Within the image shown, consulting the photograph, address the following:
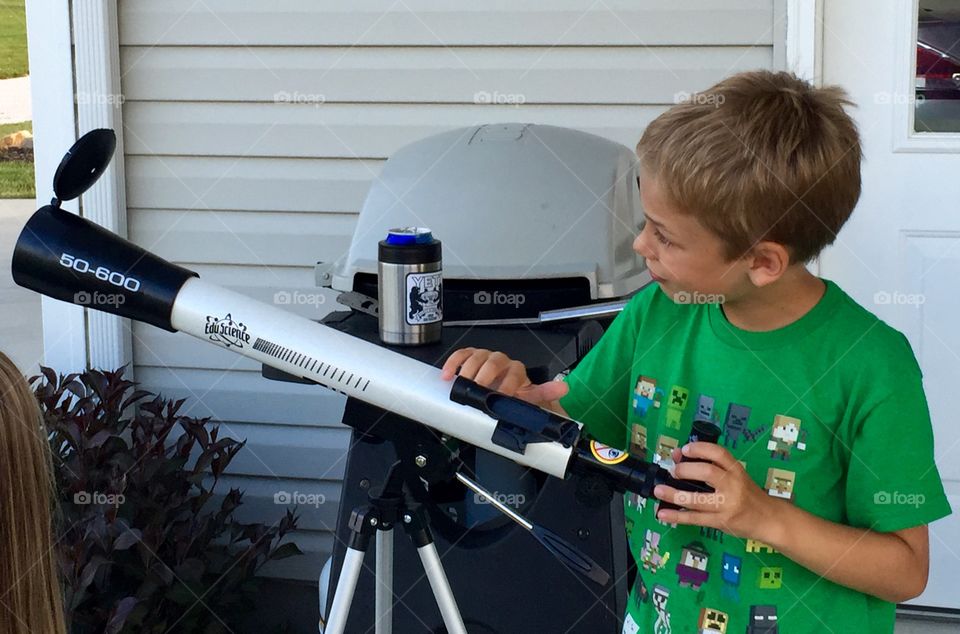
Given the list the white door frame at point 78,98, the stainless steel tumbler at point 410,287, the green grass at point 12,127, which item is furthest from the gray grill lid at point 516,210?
the green grass at point 12,127

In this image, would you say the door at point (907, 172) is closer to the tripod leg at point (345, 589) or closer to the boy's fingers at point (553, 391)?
the boy's fingers at point (553, 391)

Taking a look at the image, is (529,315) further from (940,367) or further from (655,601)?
(940,367)

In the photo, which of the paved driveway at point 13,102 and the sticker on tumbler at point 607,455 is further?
the paved driveway at point 13,102

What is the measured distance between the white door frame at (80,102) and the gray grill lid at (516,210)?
1.50 metres

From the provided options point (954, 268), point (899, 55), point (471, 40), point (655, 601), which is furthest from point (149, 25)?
point (655, 601)

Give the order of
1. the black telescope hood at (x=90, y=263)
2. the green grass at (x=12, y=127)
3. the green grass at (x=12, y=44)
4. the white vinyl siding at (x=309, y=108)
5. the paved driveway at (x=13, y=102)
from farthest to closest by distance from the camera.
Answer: the green grass at (x=12, y=44), the paved driveway at (x=13, y=102), the green grass at (x=12, y=127), the white vinyl siding at (x=309, y=108), the black telescope hood at (x=90, y=263)

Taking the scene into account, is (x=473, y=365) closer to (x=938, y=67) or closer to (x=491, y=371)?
(x=491, y=371)

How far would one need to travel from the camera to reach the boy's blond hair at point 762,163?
1383 millimetres

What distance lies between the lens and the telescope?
57.2 inches

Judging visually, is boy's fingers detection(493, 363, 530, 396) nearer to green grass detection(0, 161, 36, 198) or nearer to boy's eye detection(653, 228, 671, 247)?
boy's eye detection(653, 228, 671, 247)

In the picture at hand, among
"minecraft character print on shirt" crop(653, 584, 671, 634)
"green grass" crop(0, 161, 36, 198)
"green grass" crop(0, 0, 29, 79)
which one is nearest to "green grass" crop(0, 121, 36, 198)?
"green grass" crop(0, 161, 36, 198)

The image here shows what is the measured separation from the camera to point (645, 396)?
1601 mm

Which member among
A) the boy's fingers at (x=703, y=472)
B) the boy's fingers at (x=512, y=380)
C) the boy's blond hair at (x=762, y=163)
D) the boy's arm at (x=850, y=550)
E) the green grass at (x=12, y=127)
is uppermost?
the green grass at (x=12, y=127)

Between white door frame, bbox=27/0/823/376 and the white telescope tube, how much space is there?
2.16 m
